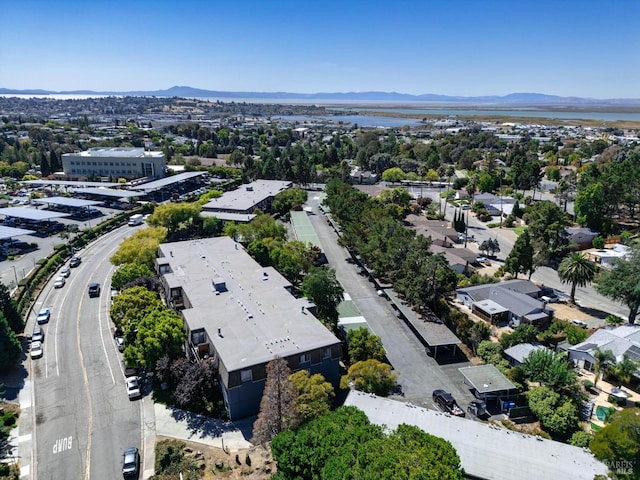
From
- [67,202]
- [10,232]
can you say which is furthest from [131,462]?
[67,202]

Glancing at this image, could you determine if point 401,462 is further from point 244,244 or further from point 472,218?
point 472,218

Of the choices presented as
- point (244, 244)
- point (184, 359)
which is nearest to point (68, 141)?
point (244, 244)

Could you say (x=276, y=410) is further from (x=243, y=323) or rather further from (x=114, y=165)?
(x=114, y=165)

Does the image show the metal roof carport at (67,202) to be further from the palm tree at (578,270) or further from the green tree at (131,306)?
the palm tree at (578,270)

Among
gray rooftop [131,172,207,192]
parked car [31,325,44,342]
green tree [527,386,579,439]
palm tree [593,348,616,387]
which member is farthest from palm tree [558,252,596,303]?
gray rooftop [131,172,207,192]

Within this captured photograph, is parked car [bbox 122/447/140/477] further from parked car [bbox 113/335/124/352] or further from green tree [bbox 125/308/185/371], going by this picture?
parked car [bbox 113/335/124/352]

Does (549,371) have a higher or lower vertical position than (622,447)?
lower

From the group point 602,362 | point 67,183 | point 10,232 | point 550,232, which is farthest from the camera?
point 67,183
